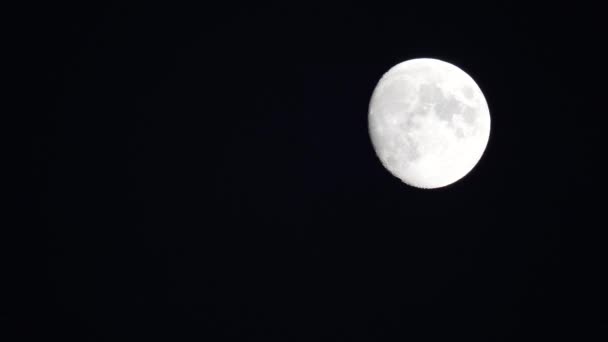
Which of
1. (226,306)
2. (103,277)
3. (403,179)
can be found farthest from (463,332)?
(103,277)

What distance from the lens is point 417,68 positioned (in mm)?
3793

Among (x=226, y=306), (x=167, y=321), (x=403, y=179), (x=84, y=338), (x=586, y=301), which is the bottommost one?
(x=84, y=338)

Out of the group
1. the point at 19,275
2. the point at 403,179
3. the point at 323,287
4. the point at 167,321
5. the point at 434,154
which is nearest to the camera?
the point at 434,154

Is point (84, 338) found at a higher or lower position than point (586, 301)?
lower

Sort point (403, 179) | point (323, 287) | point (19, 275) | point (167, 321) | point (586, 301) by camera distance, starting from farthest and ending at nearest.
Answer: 1. point (586, 301)
2. point (323, 287)
3. point (167, 321)
4. point (19, 275)
5. point (403, 179)

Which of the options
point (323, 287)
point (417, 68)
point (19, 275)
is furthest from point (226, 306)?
point (417, 68)

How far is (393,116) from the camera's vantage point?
3684mm

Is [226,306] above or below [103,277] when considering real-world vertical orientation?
above

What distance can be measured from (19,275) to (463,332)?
576 cm

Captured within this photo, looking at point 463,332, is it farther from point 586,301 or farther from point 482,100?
point 482,100

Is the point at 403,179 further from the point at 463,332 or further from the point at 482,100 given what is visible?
the point at 463,332

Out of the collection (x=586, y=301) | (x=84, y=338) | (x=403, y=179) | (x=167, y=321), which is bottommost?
(x=84, y=338)

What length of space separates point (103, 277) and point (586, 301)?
22.0ft

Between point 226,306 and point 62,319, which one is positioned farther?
point 226,306
